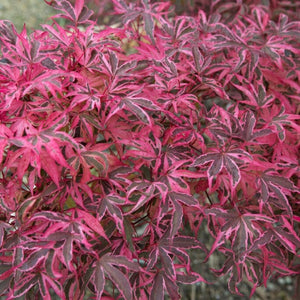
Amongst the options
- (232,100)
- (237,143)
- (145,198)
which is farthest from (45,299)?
(232,100)

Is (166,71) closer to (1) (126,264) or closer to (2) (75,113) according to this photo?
(2) (75,113)

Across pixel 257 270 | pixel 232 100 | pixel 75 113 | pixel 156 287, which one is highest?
pixel 75 113

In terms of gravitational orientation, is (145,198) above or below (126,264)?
above

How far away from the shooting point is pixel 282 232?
96 cm

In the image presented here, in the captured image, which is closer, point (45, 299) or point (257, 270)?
point (45, 299)

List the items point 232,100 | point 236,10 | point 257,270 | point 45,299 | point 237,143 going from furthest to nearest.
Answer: point 236,10 → point 232,100 → point 257,270 → point 237,143 → point 45,299

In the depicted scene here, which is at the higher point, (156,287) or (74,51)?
(74,51)

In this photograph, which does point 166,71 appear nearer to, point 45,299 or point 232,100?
point 232,100

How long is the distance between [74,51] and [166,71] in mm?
240

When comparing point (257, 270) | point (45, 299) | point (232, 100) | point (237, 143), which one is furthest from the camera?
point (232, 100)

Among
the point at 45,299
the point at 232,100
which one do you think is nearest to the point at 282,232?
the point at 232,100

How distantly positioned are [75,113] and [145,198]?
0.26m

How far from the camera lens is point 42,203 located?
899 mm

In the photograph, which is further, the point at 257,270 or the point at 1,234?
the point at 257,270
